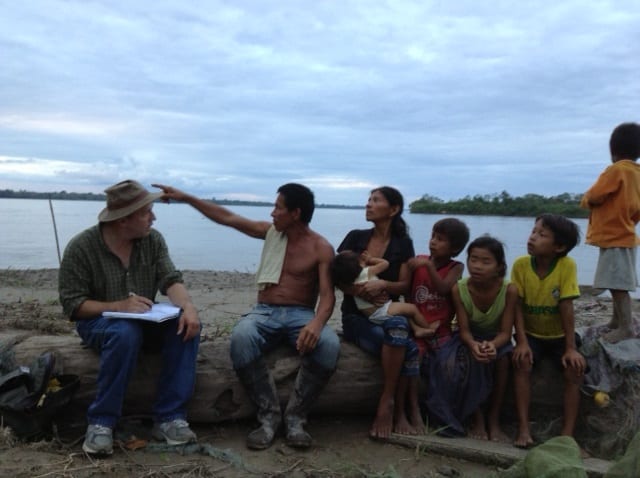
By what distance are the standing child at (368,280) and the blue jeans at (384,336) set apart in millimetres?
56

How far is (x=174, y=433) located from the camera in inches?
135

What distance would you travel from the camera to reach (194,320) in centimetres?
346

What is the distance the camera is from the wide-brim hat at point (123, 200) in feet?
11.5

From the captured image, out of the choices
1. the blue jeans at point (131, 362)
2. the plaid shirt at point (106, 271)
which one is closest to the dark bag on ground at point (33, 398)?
the blue jeans at point (131, 362)

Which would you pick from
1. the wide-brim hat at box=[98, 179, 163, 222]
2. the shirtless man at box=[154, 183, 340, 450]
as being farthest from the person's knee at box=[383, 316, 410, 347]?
the wide-brim hat at box=[98, 179, 163, 222]

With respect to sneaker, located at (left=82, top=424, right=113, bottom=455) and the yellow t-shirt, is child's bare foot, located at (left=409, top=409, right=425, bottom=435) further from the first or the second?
sneaker, located at (left=82, top=424, right=113, bottom=455)

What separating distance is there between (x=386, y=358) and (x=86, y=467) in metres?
1.79

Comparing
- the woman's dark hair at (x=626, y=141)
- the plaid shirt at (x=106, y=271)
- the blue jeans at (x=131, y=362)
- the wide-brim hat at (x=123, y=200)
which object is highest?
the woman's dark hair at (x=626, y=141)

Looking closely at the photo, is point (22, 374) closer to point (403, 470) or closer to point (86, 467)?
point (86, 467)

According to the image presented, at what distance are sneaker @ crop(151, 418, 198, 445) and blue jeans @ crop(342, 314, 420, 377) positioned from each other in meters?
1.21

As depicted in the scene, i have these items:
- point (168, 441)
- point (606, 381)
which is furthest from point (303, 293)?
point (606, 381)

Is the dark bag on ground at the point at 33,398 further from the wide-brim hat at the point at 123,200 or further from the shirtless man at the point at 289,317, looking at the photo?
the shirtless man at the point at 289,317

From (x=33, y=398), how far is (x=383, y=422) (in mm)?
2046

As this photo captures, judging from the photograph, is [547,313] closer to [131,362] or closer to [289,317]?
[289,317]
